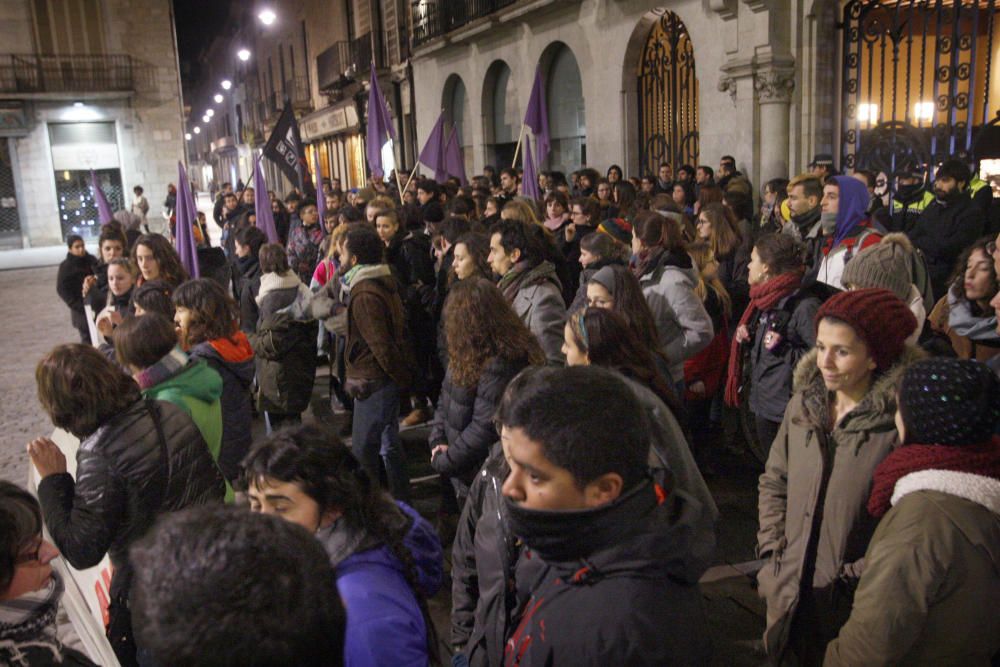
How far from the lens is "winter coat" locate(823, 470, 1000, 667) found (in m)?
1.91

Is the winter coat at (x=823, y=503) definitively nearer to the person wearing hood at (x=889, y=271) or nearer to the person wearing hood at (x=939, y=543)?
the person wearing hood at (x=939, y=543)

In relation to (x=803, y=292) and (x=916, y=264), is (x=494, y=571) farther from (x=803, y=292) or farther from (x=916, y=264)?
(x=916, y=264)

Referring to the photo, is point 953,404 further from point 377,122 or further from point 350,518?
point 377,122

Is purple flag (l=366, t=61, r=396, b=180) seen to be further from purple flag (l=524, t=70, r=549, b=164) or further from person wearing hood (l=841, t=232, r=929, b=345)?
person wearing hood (l=841, t=232, r=929, b=345)

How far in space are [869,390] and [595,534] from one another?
4.86 ft

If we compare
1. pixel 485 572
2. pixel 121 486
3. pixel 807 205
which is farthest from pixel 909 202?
pixel 121 486

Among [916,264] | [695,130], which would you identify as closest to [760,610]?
[916,264]

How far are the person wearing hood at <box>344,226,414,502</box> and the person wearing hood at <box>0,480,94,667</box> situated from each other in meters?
2.80

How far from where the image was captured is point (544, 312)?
4.61 metres

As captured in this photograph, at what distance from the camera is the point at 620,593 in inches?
62.7

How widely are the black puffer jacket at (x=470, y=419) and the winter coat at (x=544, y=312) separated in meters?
0.77

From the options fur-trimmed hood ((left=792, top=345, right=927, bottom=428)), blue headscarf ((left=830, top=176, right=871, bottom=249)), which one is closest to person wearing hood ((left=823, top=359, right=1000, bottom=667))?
fur-trimmed hood ((left=792, top=345, right=927, bottom=428))

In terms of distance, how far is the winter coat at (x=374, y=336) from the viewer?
4617mm

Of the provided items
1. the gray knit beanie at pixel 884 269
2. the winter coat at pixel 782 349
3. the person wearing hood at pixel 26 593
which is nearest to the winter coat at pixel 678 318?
the winter coat at pixel 782 349
